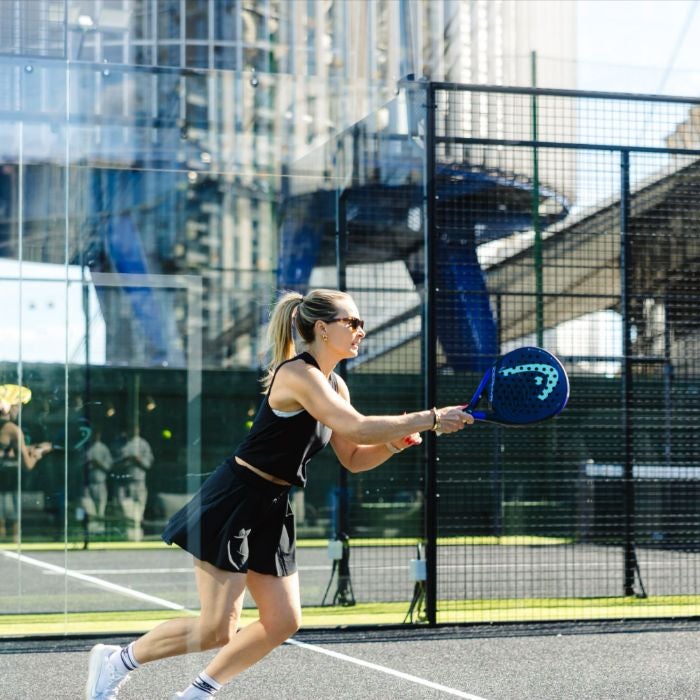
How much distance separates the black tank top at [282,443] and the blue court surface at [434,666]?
155cm

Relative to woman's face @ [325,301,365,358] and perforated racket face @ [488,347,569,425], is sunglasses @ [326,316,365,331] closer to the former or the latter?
woman's face @ [325,301,365,358]

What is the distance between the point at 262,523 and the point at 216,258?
4.25 meters

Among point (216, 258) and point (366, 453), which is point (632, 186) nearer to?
point (216, 258)

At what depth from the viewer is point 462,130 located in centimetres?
814

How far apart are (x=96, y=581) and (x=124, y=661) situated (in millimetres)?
3222

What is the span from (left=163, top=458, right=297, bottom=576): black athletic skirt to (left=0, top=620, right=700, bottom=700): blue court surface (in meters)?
1.34

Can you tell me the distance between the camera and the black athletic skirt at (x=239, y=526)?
441cm

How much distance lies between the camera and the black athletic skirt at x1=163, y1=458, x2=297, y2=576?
4406 millimetres

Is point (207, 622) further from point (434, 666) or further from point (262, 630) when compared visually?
point (434, 666)

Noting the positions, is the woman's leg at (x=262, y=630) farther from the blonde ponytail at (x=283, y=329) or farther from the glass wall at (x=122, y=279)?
the glass wall at (x=122, y=279)

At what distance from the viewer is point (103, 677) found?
15.1 feet

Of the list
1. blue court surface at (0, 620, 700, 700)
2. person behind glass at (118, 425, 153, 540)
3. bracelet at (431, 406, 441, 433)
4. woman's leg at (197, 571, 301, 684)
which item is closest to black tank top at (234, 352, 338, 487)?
woman's leg at (197, 571, 301, 684)

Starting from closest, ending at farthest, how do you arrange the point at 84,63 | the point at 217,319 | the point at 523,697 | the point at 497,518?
the point at 523,697
the point at 84,63
the point at 217,319
the point at 497,518

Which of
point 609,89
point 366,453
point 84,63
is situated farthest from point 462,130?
point 366,453
